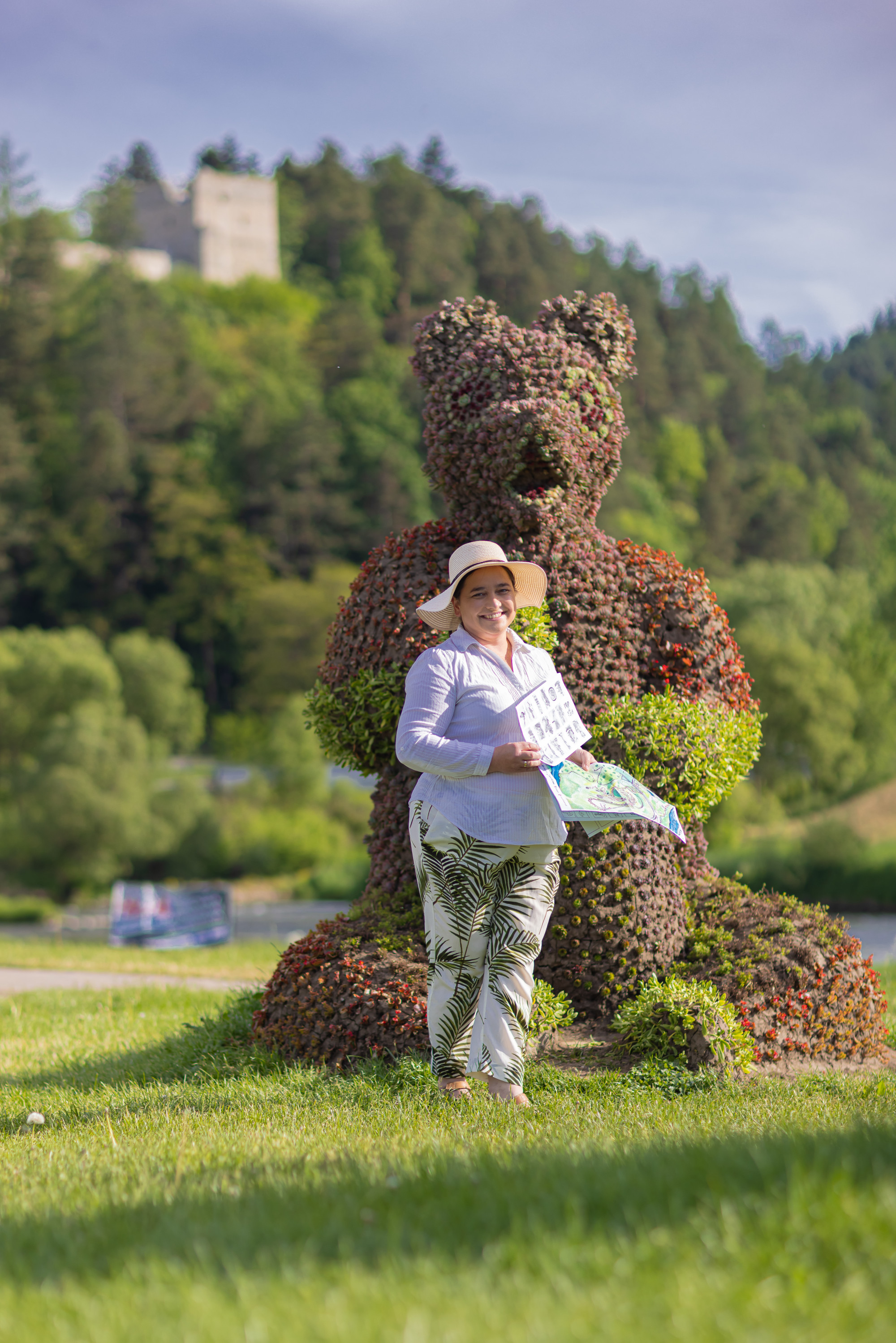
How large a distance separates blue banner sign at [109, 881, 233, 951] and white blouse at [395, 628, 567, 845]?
1971 cm

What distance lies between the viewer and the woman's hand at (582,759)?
4.99 metres

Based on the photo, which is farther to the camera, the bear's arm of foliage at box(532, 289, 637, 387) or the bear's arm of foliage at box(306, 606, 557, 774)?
the bear's arm of foliage at box(532, 289, 637, 387)

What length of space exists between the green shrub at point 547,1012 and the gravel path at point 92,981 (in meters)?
4.38

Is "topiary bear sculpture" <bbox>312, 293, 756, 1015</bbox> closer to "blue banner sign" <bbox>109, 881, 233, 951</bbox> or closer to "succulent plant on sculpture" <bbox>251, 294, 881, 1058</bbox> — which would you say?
"succulent plant on sculpture" <bbox>251, 294, 881, 1058</bbox>

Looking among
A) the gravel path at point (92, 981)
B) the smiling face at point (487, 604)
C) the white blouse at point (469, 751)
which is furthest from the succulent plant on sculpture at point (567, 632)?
the gravel path at point (92, 981)

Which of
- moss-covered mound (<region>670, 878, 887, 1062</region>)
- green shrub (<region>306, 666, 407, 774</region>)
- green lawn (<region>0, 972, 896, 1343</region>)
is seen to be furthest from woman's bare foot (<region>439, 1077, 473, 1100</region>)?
green shrub (<region>306, 666, 407, 774</region>)

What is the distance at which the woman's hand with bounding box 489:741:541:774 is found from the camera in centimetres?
461

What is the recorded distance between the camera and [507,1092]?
4801mm

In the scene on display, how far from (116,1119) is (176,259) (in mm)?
114829

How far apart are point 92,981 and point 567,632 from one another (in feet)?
25.9

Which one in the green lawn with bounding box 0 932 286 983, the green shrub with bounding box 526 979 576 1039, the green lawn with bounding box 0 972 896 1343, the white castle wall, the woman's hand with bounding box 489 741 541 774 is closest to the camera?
the green lawn with bounding box 0 972 896 1343

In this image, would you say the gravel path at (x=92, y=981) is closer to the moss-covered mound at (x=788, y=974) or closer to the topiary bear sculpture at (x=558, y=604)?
the topiary bear sculpture at (x=558, y=604)

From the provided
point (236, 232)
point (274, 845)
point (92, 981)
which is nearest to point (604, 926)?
point (92, 981)

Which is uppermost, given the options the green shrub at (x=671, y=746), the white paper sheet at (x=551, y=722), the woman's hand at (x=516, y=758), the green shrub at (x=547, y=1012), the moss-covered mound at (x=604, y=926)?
the white paper sheet at (x=551, y=722)
